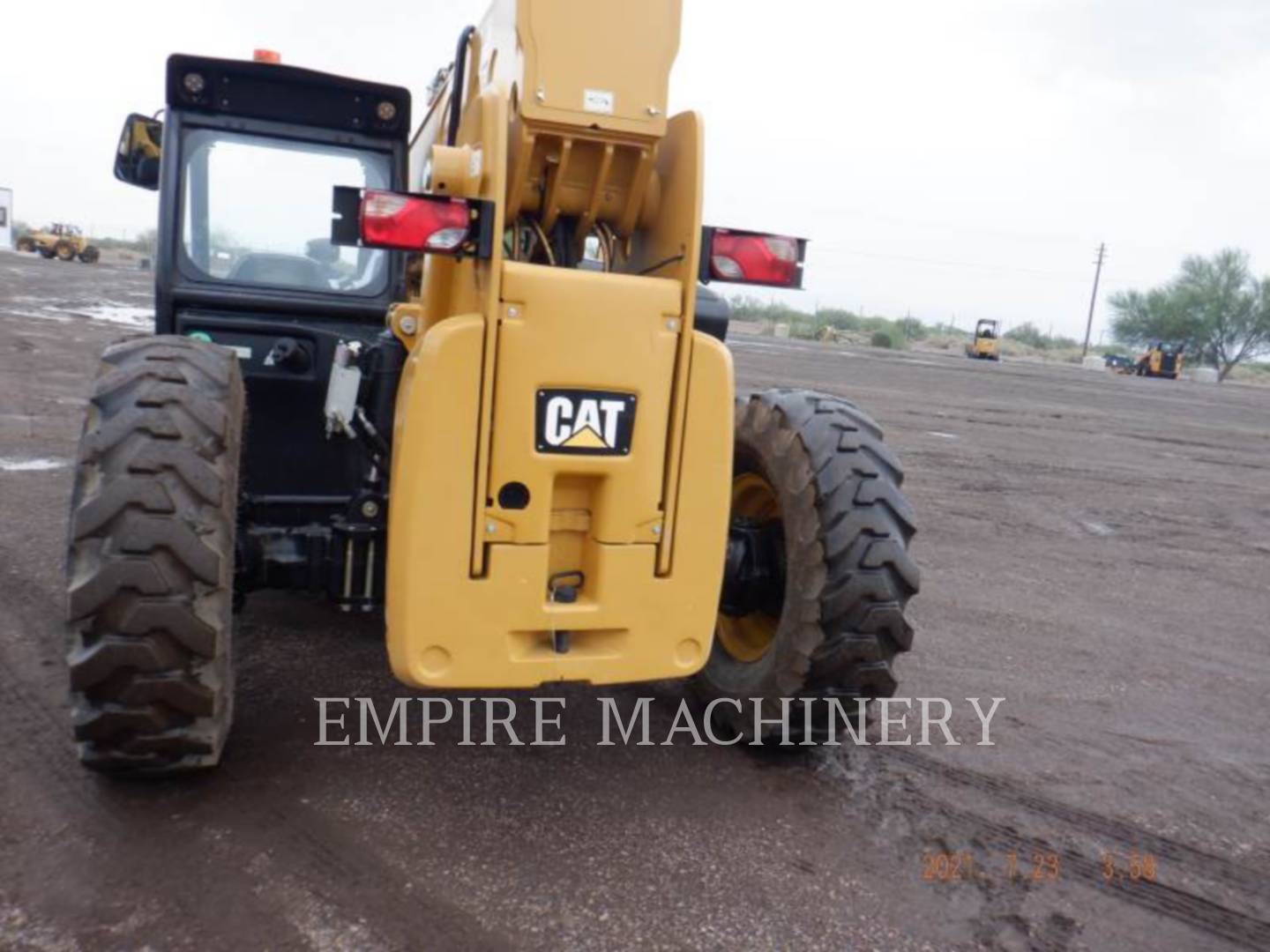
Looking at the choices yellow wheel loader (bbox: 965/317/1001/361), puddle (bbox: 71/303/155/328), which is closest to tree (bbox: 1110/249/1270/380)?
yellow wheel loader (bbox: 965/317/1001/361)

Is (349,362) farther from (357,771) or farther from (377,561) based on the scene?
(357,771)

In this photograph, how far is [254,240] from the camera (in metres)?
4.72

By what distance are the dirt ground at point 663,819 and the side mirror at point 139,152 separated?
2000 mm

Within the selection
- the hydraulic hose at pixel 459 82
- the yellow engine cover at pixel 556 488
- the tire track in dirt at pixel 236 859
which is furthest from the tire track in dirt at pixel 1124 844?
the hydraulic hose at pixel 459 82

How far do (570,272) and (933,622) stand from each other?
12.2 feet

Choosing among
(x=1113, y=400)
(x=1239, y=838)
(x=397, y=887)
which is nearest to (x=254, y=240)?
(x=397, y=887)

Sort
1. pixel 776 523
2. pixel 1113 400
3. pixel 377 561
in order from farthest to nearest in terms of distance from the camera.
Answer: pixel 1113 400 → pixel 776 523 → pixel 377 561

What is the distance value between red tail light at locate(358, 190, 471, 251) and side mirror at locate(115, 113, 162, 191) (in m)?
2.45

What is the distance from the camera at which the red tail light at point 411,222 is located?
283cm

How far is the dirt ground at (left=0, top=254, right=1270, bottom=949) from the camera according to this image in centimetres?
280

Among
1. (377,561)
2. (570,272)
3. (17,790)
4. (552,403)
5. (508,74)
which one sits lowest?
(17,790)

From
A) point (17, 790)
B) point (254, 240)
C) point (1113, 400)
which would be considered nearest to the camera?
point (17, 790)

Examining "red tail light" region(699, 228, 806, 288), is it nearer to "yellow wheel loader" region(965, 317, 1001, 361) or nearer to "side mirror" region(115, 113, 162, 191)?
"side mirror" region(115, 113, 162, 191)

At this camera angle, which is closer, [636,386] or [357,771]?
[636,386]
